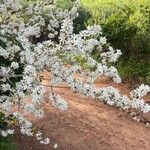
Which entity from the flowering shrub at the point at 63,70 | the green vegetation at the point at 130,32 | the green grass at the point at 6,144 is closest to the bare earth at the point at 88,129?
the green grass at the point at 6,144

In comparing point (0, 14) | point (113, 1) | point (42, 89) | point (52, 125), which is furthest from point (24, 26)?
point (113, 1)

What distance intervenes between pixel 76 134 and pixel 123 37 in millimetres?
4341

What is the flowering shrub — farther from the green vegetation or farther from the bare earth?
the green vegetation

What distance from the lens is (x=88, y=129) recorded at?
8.91 metres

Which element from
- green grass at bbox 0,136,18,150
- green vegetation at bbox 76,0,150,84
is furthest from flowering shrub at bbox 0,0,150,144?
green vegetation at bbox 76,0,150,84

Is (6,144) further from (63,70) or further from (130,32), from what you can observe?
(130,32)

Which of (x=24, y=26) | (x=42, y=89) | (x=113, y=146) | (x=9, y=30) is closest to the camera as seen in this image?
(x=42, y=89)

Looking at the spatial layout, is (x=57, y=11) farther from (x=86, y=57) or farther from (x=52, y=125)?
(x=52, y=125)

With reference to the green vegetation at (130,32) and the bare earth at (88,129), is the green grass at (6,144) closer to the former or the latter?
the bare earth at (88,129)

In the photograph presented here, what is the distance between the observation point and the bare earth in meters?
8.22

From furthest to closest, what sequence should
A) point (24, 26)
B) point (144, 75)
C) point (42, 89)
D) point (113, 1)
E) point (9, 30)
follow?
point (113, 1) → point (144, 75) → point (24, 26) → point (9, 30) → point (42, 89)

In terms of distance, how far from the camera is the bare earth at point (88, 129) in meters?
8.22

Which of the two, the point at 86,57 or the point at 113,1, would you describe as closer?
the point at 86,57

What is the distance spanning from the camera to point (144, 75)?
12.0 metres
